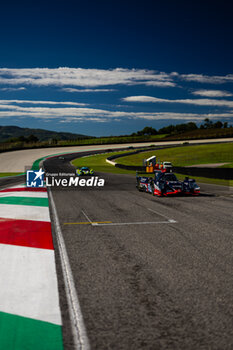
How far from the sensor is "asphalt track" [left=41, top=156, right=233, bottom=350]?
3.51 metres

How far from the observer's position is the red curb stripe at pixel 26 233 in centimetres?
742

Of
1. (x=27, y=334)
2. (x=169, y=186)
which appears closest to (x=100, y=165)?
(x=169, y=186)

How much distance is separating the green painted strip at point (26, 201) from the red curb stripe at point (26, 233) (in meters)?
3.42

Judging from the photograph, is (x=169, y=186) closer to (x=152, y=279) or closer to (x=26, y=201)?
(x=26, y=201)

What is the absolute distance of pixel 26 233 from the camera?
8391 mm

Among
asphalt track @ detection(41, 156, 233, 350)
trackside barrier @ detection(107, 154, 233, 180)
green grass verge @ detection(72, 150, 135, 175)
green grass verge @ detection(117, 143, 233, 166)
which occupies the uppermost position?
green grass verge @ detection(117, 143, 233, 166)

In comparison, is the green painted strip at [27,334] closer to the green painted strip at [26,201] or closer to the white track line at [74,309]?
the white track line at [74,309]

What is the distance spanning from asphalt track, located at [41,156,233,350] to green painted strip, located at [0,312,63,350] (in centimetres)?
14

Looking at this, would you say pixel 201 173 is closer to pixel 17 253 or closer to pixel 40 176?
pixel 40 176

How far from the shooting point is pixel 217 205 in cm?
1270

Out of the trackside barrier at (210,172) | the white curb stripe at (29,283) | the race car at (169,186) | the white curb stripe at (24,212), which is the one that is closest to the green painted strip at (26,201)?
the white curb stripe at (24,212)

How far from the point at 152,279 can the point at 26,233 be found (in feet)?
14.5

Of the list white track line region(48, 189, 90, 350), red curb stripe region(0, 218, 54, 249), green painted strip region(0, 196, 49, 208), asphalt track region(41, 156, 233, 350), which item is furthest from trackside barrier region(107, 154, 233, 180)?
white track line region(48, 189, 90, 350)

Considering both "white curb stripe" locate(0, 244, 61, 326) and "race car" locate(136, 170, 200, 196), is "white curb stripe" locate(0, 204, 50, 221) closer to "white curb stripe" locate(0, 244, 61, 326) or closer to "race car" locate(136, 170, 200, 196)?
"white curb stripe" locate(0, 244, 61, 326)
